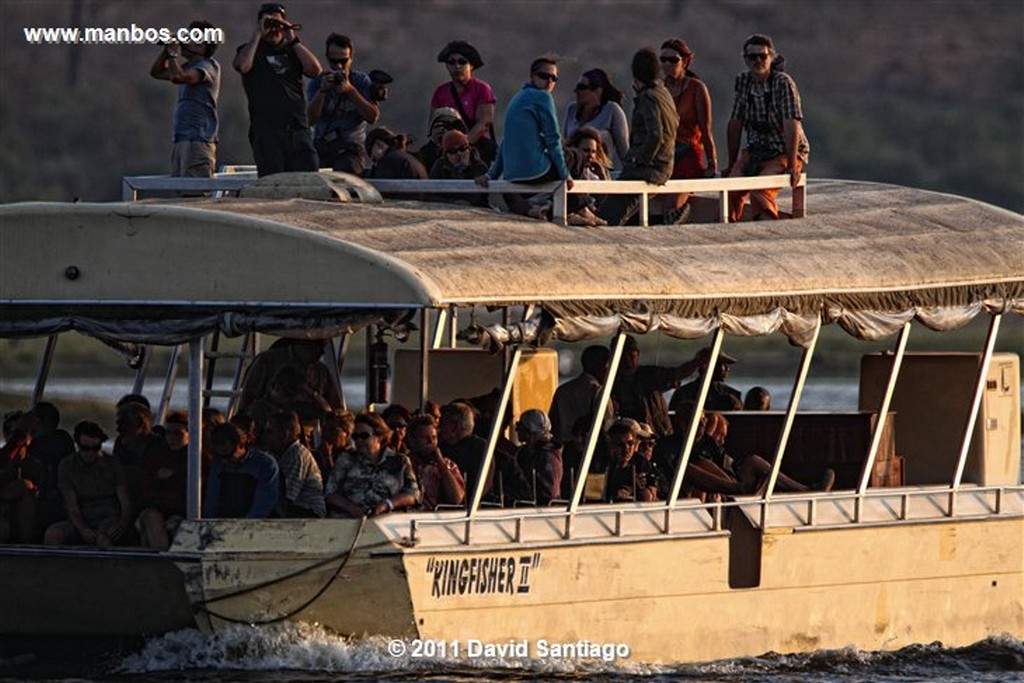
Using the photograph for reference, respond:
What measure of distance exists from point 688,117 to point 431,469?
5022 mm

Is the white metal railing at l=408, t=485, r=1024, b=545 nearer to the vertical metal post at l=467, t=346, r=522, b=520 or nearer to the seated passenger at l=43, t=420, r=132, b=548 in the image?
the vertical metal post at l=467, t=346, r=522, b=520

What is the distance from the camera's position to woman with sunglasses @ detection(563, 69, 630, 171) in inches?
918

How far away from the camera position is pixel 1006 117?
60.1 m

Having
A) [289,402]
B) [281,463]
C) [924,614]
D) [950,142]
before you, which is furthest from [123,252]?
[950,142]

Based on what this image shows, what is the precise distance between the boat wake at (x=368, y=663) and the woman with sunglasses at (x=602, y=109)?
13.4ft

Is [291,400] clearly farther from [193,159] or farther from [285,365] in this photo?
[193,159]

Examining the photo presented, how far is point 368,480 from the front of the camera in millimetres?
19297

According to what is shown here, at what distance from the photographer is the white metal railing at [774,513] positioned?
1958 cm

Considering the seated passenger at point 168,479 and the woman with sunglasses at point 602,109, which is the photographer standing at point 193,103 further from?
the seated passenger at point 168,479

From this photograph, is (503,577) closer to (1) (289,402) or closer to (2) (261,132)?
(1) (289,402)

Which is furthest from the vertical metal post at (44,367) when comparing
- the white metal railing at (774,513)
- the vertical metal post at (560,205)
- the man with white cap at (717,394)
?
the man with white cap at (717,394)

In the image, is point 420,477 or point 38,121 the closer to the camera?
point 420,477

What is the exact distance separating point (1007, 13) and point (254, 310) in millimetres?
48917

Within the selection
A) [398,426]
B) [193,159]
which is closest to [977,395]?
[398,426]
